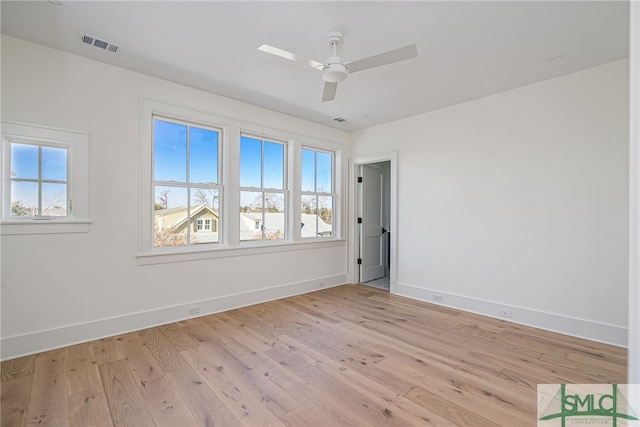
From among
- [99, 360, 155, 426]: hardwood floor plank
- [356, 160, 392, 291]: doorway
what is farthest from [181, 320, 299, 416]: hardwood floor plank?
[356, 160, 392, 291]: doorway

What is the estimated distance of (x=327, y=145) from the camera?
5316 mm

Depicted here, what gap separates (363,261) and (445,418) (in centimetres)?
376

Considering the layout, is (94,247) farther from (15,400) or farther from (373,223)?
(373,223)

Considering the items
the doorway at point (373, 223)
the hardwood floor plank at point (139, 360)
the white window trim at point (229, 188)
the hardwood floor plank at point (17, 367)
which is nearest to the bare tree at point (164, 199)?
the white window trim at point (229, 188)

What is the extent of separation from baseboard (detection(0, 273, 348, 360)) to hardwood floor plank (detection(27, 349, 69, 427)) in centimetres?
14

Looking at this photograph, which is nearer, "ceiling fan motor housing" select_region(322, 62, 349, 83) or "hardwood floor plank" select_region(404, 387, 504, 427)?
"hardwood floor plank" select_region(404, 387, 504, 427)

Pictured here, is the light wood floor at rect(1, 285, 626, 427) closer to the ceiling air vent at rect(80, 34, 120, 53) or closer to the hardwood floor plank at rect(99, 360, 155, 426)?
the hardwood floor plank at rect(99, 360, 155, 426)

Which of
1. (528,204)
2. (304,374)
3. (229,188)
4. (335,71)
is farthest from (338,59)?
(528,204)

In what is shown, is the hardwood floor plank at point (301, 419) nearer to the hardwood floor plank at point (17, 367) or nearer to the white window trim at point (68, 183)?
the hardwood floor plank at point (17, 367)

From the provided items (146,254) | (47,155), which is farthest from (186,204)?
(47,155)

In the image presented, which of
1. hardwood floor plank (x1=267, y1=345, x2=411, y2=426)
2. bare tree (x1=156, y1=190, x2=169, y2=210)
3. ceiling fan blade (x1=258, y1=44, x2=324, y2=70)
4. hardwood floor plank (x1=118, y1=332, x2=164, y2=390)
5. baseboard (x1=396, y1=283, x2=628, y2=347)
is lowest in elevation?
hardwood floor plank (x1=267, y1=345, x2=411, y2=426)

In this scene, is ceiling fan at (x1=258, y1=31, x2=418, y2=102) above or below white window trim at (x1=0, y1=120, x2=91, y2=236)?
above

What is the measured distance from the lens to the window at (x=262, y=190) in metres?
4.39

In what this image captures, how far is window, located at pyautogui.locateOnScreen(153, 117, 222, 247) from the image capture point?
3650mm
